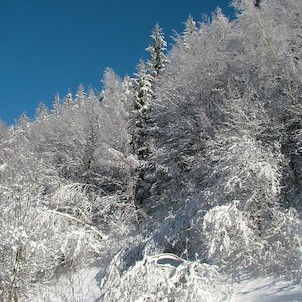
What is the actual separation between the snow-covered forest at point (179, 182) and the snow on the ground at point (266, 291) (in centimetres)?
38

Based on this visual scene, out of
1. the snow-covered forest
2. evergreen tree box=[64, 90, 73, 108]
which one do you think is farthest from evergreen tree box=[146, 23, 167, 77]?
evergreen tree box=[64, 90, 73, 108]

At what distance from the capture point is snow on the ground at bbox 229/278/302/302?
13117mm

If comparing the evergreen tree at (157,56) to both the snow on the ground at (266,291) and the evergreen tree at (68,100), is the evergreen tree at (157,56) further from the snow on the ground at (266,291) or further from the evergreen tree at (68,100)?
the snow on the ground at (266,291)

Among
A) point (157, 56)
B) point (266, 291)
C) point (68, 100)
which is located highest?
point (68, 100)

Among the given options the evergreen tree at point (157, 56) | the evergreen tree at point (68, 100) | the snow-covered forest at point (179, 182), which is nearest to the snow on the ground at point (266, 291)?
the snow-covered forest at point (179, 182)

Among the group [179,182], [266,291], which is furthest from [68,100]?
[266,291]

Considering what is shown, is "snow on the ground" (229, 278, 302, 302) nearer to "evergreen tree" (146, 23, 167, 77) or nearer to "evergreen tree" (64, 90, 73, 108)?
"evergreen tree" (146, 23, 167, 77)

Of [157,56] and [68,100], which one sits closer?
[157,56]

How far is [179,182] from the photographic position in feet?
Answer: 82.4

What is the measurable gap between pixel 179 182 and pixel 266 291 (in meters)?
11.6

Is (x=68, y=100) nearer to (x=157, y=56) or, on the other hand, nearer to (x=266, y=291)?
(x=157, y=56)

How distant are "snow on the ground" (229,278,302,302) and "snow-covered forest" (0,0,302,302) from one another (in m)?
0.38

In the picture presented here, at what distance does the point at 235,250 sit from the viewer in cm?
1556

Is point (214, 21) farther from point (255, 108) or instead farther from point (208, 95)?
point (255, 108)
